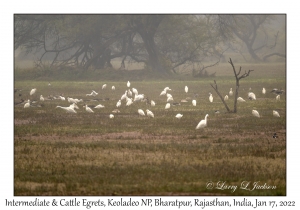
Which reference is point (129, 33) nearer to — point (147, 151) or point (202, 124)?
point (202, 124)

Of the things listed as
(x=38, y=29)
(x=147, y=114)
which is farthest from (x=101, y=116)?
(x=38, y=29)

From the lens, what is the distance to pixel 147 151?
16.0 metres

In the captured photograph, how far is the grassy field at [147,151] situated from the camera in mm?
12312

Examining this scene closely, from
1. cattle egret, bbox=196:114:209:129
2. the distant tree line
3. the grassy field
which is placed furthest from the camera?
the distant tree line

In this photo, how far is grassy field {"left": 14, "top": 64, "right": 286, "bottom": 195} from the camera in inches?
485

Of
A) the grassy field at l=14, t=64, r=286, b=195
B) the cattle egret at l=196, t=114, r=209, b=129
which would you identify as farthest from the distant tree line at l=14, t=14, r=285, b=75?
the cattle egret at l=196, t=114, r=209, b=129

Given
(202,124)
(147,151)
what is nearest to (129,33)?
(202,124)

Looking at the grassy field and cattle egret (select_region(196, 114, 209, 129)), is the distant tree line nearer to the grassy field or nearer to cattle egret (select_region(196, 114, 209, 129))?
the grassy field

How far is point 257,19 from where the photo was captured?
77500 millimetres

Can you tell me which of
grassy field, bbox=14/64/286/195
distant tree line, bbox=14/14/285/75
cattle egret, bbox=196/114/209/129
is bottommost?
grassy field, bbox=14/64/286/195

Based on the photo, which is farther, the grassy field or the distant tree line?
the distant tree line

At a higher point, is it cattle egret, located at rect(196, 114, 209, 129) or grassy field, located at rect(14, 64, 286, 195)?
cattle egret, located at rect(196, 114, 209, 129)

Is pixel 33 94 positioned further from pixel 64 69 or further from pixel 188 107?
pixel 64 69

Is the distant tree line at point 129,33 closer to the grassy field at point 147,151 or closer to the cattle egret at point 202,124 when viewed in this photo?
the grassy field at point 147,151
